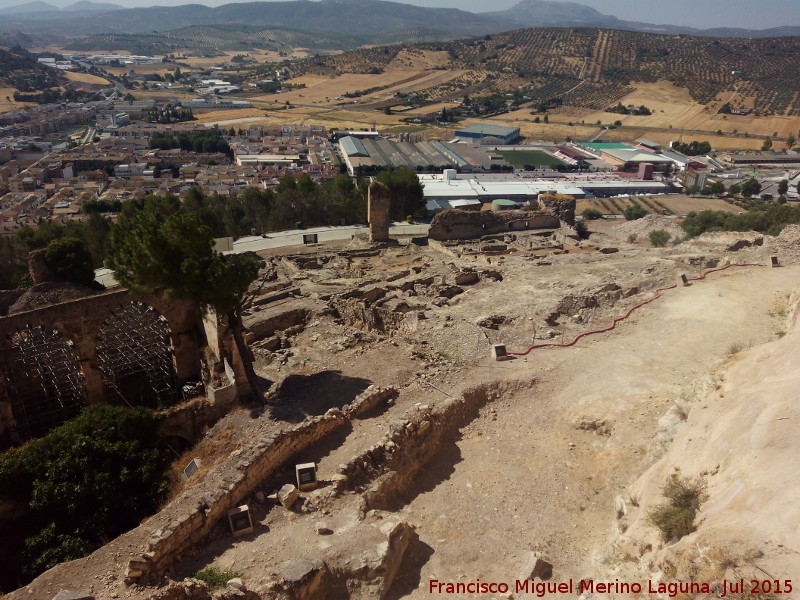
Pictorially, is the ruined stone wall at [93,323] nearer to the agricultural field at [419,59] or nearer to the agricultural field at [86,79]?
the agricultural field at [419,59]

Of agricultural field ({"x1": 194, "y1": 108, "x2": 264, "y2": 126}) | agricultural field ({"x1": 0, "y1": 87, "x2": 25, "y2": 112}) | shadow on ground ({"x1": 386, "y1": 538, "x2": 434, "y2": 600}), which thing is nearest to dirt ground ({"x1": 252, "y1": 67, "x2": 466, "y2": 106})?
agricultural field ({"x1": 194, "y1": 108, "x2": 264, "y2": 126})

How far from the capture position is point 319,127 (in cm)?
9700

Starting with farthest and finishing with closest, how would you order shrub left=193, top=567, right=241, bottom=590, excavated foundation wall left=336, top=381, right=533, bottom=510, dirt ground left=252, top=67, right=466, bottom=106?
dirt ground left=252, top=67, right=466, bottom=106
excavated foundation wall left=336, top=381, right=533, bottom=510
shrub left=193, top=567, right=241, bottom=590

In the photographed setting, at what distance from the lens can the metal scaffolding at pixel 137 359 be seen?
16453 mm

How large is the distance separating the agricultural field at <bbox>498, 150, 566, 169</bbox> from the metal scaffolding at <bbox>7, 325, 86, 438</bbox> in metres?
70.5

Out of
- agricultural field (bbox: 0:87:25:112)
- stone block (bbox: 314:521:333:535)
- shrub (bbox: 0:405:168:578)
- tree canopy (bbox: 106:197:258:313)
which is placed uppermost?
agricultural field (bbox: 0:87:25:112)

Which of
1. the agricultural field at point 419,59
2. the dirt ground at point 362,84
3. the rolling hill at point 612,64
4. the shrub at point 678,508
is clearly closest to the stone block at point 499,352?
the shrub at point 678,508

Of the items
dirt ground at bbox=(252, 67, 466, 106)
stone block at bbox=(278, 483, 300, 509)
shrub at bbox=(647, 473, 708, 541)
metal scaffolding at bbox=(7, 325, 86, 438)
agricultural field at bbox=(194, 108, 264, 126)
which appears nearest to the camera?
shrub at bbox=(647, 473, 708, 541)

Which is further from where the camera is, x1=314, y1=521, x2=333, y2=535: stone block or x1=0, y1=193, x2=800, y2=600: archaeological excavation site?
x1=314, y1=521, x2=333, y2=535: stone block

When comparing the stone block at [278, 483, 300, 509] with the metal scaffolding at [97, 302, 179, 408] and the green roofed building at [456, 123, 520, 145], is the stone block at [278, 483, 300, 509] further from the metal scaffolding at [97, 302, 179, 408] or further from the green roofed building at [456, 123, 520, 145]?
the green roofed building at [456, 123, 520, 145]

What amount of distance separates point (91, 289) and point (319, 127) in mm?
78112

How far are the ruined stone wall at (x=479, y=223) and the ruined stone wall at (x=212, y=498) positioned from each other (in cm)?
2371

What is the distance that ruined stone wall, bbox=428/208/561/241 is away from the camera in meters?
34.4

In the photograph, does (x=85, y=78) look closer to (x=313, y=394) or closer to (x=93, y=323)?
(x=93, y=323)
